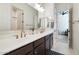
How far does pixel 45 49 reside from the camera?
1480 mm

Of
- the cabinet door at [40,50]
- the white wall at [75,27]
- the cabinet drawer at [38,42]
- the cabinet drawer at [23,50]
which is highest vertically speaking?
the white wall at [75,27]

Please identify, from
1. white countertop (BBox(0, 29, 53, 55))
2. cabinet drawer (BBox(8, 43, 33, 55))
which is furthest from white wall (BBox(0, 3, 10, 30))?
cabinet drawer (BBox(8, 43, 33, 55))

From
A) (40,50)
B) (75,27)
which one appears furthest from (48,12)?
(40,50)

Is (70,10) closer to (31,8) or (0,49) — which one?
(31,8)

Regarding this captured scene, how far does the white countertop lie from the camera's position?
1.06 metres

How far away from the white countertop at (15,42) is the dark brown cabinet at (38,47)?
0.05m

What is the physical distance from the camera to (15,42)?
3.83ft

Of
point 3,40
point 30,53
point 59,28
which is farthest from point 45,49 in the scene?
point 3,40

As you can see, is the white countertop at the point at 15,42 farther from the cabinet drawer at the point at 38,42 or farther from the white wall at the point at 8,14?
the white wall at the point at 8,14

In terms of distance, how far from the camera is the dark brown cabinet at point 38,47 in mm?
1222

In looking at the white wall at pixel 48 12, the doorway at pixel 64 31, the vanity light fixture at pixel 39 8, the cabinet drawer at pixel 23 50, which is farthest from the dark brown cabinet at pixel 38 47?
the vanity light fixture at pixel 39 8

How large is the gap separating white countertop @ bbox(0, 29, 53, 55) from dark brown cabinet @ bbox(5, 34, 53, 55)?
46 mm

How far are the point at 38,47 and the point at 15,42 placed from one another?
0.38 metres
